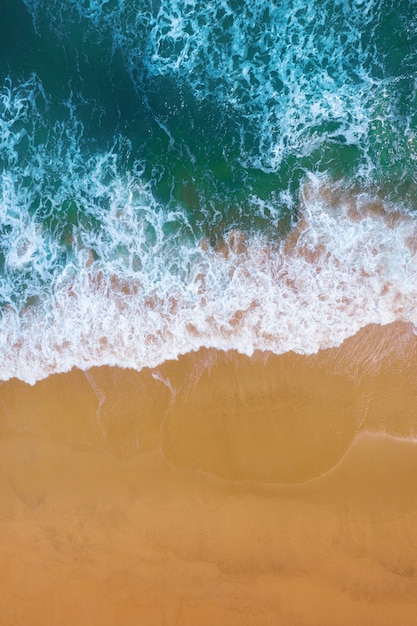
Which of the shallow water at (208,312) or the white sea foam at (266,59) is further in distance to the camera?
the white sea foam at (266,59)

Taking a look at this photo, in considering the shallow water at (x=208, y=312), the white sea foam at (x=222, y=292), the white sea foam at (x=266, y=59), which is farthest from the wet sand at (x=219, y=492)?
the white sea foam at (x=266, y=59)

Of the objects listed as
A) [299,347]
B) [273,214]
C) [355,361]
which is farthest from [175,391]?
[273,214]

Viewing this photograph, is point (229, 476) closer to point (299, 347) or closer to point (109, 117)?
point (299, 347)

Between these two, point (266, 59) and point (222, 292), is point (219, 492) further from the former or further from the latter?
point (266, 59)

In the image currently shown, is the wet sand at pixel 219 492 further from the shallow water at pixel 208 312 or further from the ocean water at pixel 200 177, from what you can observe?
the ocean water at pixel 200 177

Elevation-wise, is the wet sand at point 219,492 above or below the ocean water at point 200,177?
below

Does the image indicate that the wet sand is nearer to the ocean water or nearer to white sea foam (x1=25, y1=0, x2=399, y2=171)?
the ocean water

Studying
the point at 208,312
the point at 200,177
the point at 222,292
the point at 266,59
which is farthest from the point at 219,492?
the point at 266,59
